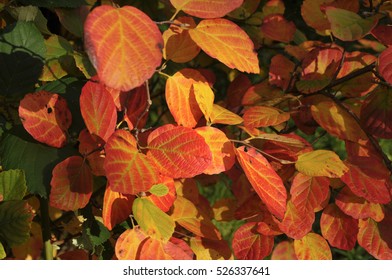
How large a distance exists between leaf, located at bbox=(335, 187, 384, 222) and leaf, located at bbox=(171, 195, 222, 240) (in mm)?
249

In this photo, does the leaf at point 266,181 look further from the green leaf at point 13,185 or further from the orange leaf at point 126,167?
the green leaf at point 13,185

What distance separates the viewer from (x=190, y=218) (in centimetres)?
107

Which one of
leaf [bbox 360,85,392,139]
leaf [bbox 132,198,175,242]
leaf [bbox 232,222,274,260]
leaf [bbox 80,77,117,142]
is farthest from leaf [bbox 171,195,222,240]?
leaf [bbox 360,85,392,139]

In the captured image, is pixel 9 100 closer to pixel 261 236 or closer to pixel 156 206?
pixel 156 206

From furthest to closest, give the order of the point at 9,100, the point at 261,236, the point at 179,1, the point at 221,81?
the point at 221,81 < the point at 261,236 < the point at 9,100 < the point at 179,1

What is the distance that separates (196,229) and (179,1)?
17.4 inches

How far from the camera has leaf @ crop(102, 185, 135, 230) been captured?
0.90m

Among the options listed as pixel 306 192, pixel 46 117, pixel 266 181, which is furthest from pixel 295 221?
pixel 46 117

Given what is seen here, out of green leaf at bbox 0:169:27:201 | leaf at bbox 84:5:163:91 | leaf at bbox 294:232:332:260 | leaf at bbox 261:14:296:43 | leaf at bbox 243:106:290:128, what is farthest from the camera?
leaf at bbox 261:14:296:43

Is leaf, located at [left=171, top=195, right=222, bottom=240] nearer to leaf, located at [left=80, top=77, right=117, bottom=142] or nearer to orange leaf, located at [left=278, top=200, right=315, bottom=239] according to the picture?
orange leaf, located at [left=278, top=200, right=315, bottom=239]

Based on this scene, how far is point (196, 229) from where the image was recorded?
106cm

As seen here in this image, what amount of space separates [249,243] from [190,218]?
0.43ft

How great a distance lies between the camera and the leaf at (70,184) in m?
0.88
